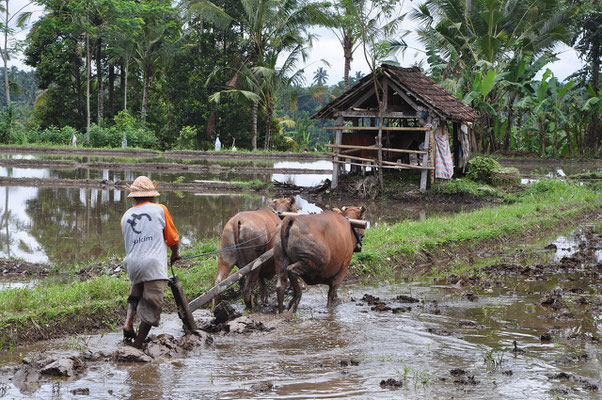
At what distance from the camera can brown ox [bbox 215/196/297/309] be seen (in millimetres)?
8070

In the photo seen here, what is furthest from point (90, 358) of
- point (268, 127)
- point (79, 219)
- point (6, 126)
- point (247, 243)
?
point (6, 126)

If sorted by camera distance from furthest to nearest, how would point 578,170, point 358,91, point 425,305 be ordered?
point 578,170
point 358,91
point 425,305

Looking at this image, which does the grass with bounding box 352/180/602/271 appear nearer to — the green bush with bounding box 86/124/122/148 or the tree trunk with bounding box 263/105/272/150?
the tree trunk with bounding box 263/105/272/150

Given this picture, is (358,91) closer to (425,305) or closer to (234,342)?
(425,305)

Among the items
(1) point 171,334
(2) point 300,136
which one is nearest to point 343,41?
(2) point 300,136

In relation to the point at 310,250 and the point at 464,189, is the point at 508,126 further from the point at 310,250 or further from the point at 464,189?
the point at 310,250

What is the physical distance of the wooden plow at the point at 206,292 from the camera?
645 cm

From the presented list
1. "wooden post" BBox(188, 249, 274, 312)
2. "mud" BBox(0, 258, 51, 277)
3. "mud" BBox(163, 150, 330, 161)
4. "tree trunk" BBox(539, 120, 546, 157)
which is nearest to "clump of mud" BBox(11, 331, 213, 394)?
"wooden post" BBox(188, 249, 274, 312)

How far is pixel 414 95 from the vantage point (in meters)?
21.2

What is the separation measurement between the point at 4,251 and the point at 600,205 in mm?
15534

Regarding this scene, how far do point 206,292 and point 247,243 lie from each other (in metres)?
1.31

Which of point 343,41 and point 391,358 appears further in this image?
point 343,41

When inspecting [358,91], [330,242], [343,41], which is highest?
[343,41]

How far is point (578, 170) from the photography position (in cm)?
3064
